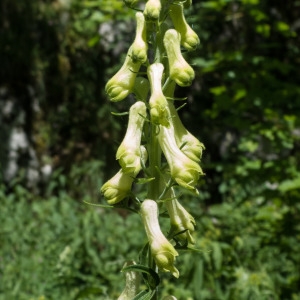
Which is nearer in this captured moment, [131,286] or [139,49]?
[139,49]

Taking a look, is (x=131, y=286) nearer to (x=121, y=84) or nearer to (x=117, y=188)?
(x=117, y=188)

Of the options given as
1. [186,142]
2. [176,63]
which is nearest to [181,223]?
[186,142]

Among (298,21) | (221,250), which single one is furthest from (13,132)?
(221,250)

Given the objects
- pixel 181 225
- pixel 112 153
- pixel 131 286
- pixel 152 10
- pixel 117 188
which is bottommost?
pixel 112 153

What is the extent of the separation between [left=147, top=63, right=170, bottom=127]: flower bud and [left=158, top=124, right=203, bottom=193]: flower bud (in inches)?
3.4

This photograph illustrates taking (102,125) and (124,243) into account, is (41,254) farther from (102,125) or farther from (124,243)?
(102,125)

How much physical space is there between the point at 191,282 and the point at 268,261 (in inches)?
68.6

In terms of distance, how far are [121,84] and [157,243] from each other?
55 cm

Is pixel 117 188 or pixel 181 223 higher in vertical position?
pixel 117 188

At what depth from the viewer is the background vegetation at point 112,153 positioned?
13.7 ft

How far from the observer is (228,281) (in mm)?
4004

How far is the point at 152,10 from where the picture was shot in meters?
1.96

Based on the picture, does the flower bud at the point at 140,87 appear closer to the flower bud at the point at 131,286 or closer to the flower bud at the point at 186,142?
the flower bud at the point at 186,142

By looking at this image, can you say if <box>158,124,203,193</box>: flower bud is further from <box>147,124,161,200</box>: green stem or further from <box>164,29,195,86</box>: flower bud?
<box>164,29,195,86</box>: flower bud
